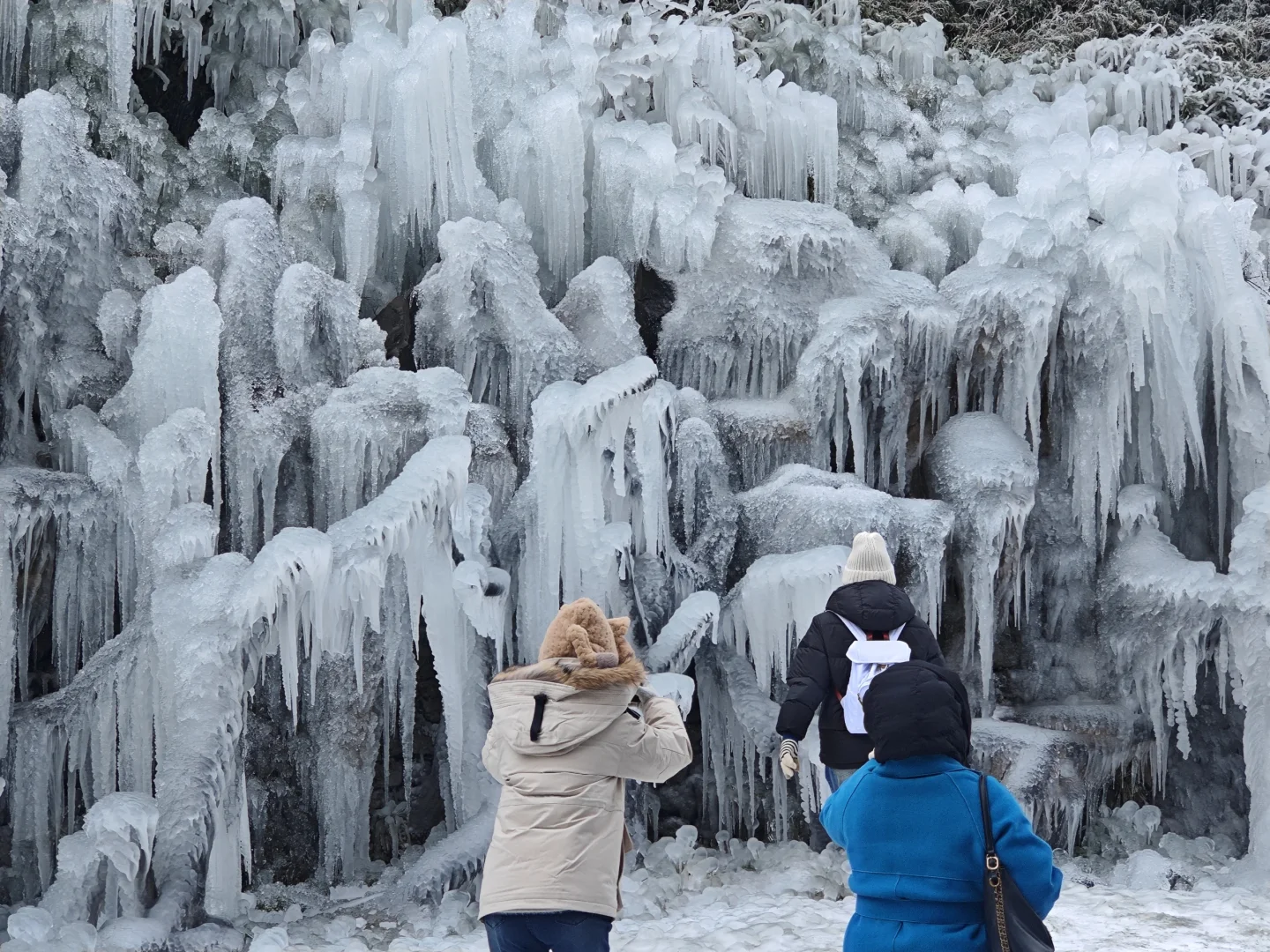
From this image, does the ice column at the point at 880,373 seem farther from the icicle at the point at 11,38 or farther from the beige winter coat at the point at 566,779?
the icicle at the point at 11,38

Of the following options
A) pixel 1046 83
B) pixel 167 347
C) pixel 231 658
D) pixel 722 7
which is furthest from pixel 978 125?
pixel 231 658

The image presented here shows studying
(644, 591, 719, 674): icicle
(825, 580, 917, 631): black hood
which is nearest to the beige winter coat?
(825, 580, 917, 631): black hood

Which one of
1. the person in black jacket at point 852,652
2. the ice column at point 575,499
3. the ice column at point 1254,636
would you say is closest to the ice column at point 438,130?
the ice column at point 575,499

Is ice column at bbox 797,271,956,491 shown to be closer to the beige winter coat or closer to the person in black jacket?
the person in black jacket

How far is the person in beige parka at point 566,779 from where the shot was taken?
3311mm

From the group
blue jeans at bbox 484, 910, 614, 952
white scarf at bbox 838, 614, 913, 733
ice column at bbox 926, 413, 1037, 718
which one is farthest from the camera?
ice column at bbox 926, 413, 1037, 718

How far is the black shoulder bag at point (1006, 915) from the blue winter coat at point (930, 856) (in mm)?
21

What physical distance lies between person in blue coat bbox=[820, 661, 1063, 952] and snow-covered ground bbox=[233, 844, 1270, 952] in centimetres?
263

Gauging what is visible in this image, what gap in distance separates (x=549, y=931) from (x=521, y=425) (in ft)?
14.6

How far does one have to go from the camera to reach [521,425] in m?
7.51

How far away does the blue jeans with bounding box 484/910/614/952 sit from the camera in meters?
3.31

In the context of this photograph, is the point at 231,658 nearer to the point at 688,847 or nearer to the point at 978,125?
the point at 688,847

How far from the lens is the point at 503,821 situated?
3447mm

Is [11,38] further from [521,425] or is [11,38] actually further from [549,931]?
Result: [549,931]
